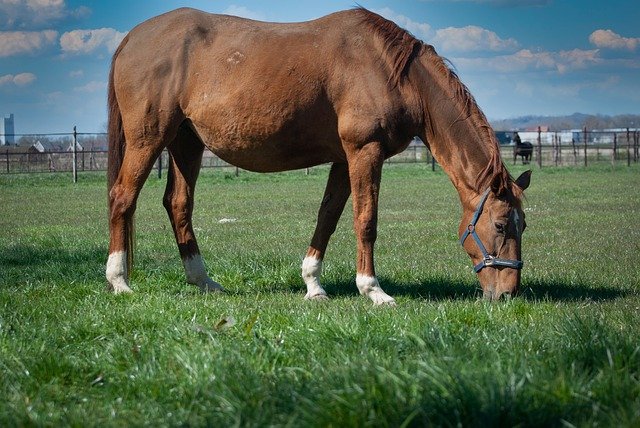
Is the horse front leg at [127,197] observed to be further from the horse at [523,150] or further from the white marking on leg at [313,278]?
the horse at [523,150]

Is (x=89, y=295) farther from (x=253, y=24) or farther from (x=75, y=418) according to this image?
(x=75, y=418)

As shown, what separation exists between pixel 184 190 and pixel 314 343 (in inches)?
156

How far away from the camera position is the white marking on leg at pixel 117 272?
23.5 ft

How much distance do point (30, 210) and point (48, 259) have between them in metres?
11.4

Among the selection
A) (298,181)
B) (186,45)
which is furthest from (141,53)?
(298,181)

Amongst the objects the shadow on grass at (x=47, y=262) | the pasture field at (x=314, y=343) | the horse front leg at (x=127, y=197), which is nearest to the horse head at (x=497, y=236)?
the pasture field at (x=314, y=343)

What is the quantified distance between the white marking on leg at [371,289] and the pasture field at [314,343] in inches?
4.7

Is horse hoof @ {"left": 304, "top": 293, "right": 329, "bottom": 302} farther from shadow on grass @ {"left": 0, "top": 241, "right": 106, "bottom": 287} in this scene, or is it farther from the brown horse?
shadow on grass @ {"left": 0, "top": 241, "right": 106, "bottom": 287}

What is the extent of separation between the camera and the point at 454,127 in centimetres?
704

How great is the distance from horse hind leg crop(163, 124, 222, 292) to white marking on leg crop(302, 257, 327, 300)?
959 mm

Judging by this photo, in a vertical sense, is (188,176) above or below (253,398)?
above

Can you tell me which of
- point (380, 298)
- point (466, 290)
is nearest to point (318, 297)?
point (380, 298)

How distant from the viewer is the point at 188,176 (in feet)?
26.2

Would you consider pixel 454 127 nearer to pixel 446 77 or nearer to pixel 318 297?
pixel 446 77
